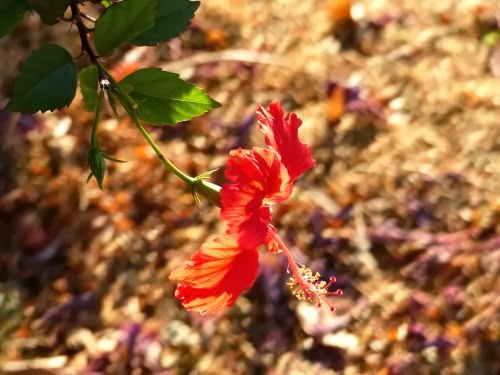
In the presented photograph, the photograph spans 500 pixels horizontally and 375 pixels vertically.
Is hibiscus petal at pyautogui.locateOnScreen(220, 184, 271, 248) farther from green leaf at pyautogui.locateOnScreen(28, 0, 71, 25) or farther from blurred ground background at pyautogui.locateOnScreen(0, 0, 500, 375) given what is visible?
blurred ground background at pyautogui.locateOnScreen(0, 0, 500, 375)

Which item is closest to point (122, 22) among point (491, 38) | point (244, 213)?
point (244, 213)

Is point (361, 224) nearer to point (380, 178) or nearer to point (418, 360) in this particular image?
point (380, 178)

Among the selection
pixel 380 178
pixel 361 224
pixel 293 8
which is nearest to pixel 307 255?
pixel 361 224

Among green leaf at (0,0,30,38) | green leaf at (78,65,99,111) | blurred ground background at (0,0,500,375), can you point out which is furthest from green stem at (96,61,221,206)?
blurred ground background at (0,0,500,375)

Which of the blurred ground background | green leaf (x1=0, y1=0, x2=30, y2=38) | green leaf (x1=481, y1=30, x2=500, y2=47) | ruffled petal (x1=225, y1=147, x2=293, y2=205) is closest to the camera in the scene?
ruffled petal (x1=225, y1=147, x2=293, y2=205)

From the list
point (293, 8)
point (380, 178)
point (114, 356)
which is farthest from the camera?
point (293, 8)

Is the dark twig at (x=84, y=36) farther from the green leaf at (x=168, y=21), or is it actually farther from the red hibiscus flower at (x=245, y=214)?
the red hibiscus flower at (x=245, y=214)
